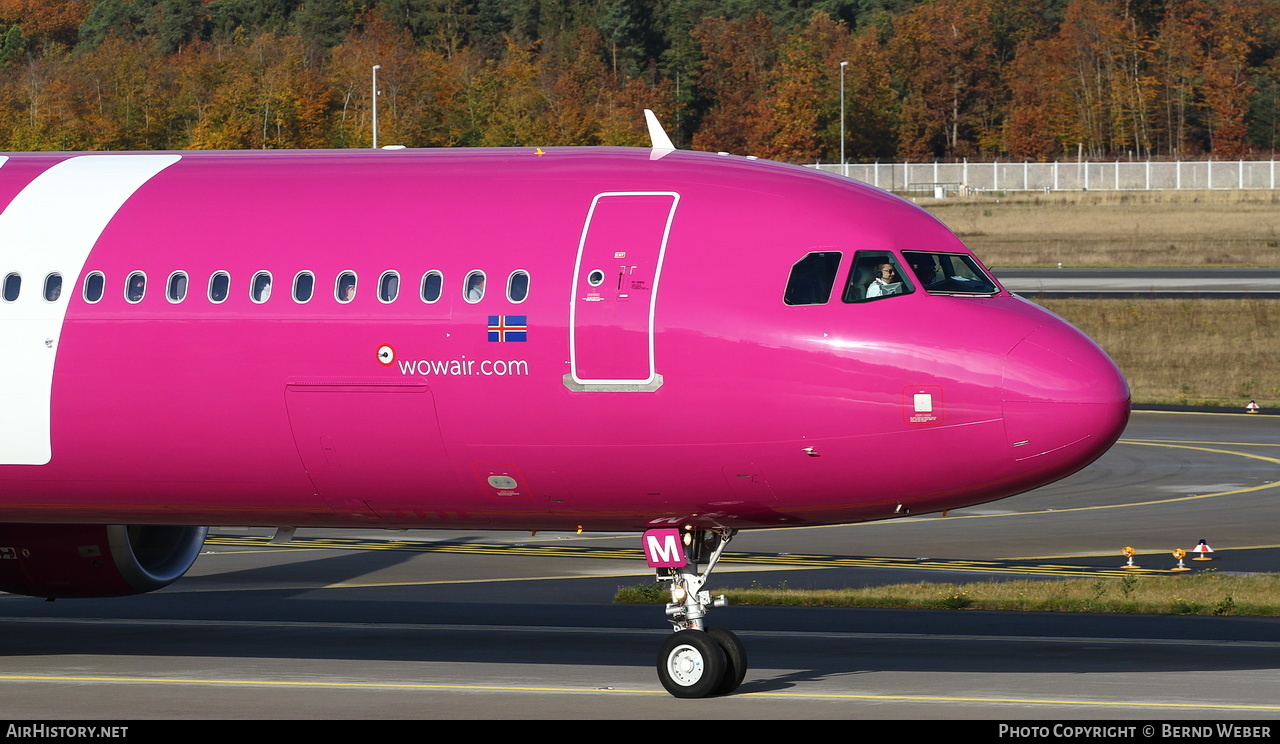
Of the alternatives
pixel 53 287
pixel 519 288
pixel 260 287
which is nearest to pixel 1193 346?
pixel 519 288

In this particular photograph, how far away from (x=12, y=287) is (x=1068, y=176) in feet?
380

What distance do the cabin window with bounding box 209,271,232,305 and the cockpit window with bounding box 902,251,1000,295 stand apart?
6959mm

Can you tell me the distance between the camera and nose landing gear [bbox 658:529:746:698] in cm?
Result: 1819

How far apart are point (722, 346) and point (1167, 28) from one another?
142 m

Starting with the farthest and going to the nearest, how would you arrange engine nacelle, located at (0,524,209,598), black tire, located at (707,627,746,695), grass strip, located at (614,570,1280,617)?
grass strip, located at (614,570,1280,617), engine nacelle, located at (0,524,209,598), black tire, located at (707,627,746,695)

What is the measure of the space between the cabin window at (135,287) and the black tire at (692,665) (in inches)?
261

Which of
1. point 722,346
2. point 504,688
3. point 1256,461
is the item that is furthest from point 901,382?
point 1256,461

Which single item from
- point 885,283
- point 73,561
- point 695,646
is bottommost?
point 695,646

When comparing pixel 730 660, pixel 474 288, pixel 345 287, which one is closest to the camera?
pixel 474 288

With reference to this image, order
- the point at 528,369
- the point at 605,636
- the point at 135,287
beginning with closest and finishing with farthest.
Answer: the point at 528,369
the point at 135,287
the point at 605,636

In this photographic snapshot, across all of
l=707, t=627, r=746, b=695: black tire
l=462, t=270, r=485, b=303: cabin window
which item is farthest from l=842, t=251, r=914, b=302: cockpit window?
l=707, t=627, r=746, b=695: black tire

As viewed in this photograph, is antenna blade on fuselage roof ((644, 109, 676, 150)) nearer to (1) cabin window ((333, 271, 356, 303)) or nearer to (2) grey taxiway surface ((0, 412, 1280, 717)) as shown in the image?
(1) cabin window ((333, 271, 356, 303))

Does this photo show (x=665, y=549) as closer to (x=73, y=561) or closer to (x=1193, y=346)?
(x=73, y=561)

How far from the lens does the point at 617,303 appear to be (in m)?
17.6
